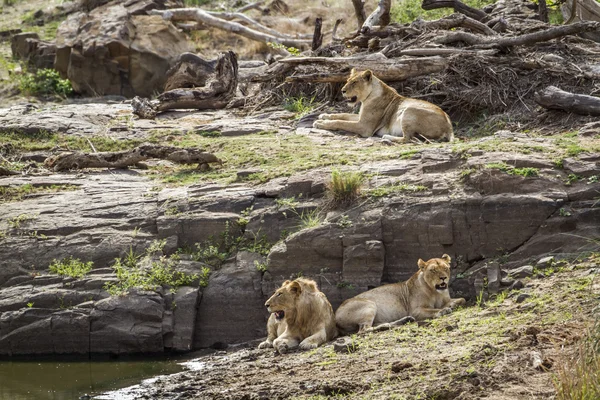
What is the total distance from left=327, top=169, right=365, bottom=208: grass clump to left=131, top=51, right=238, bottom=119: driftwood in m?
6.87

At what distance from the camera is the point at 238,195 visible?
13656 millimetres

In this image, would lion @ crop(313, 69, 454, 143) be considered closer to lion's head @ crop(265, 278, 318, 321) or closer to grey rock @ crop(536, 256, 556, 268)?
grey rock @ crop(536, 256, 556, 268)

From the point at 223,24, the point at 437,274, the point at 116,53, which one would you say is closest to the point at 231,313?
the point at 437,274

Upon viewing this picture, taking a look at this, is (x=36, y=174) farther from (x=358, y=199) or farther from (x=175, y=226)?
(x=358, y=199)

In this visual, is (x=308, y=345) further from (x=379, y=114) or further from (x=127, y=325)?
(x=379, y=114)

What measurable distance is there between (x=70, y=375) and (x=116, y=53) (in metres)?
15.5

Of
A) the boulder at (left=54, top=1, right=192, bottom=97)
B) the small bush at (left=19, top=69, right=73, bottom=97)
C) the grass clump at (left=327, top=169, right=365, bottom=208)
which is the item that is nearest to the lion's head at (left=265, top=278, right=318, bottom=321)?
the grass clump at (left=327, top=169, right=365, bottom=208)

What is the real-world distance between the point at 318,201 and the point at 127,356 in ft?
10.8

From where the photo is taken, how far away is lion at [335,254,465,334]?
11477 mm

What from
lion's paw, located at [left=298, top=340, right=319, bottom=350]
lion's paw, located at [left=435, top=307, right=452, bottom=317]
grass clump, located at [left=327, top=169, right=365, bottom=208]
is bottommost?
lion's paw, located at [left=298, top=340, right=319, bottom=350]

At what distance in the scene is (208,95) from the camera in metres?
19.3

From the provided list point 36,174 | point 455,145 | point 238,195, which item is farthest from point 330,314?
point 36,174

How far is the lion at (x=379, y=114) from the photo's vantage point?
1566 centimetres

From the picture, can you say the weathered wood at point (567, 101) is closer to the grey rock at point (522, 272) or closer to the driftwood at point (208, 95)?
the grey rock at point (522, 272)
